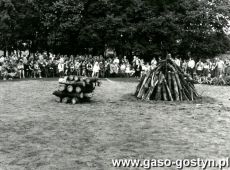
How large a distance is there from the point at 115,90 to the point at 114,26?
575 inches

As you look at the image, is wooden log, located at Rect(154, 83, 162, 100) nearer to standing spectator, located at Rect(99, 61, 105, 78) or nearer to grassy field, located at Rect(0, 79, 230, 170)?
grassy field, located at Rect(0, 79, 230, 170)

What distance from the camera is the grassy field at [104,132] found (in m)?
8.13

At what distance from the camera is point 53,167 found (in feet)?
24.3

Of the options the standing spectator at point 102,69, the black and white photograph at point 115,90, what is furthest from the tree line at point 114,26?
the standing spectator at point 102,69

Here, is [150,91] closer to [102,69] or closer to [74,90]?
[74,90]

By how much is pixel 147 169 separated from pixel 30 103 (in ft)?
31.5

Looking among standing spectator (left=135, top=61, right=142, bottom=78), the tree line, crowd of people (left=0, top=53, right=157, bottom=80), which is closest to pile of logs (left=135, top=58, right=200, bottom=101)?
crowd of people (left=0, top=53, right=157, bottom=80)

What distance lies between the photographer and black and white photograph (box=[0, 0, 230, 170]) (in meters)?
8.45

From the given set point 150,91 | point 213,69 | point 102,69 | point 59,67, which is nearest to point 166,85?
point 150,91

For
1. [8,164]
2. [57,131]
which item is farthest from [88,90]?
[8,164]

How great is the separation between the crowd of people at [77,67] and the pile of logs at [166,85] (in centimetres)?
1244

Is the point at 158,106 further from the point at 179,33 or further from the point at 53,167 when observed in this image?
the point at 179,33

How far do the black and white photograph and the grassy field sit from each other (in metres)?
0.02

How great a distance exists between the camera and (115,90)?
21969 millimetres
